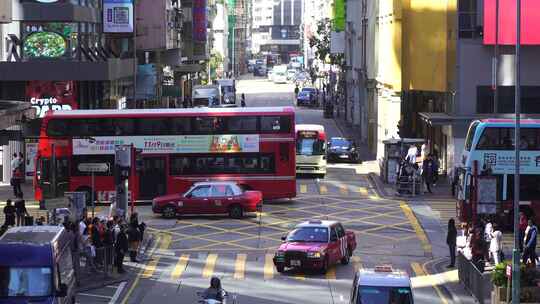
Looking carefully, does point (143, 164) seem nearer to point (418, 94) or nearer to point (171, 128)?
point (171, 128)

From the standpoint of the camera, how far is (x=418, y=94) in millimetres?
70250

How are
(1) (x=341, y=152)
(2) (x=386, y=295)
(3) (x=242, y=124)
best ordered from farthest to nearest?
(1) (x=341, y=152) → (3) (x=242, y=124) → (2) (x=386, y=295)

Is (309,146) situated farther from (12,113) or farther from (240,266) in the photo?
(12,113)

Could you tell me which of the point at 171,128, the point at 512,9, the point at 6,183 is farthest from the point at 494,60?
the point at 6,183

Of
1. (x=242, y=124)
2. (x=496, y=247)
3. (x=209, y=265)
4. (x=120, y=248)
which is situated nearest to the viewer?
(x=496, y=247)

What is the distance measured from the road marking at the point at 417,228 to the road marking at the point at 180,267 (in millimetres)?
7541

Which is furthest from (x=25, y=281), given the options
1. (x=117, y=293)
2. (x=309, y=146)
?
(x=309, y=146)

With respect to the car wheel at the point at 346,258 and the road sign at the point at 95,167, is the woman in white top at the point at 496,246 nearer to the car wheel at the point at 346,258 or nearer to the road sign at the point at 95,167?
the car wheel at the point at 346,258

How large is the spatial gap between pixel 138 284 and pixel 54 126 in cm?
1629

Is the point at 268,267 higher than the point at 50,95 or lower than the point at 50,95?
lower

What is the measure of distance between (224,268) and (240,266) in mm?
609

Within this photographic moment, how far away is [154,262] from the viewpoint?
34.7 m

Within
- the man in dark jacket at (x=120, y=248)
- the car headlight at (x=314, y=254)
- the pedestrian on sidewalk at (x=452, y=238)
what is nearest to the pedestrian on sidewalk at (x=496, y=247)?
the pedestrian on sidewalk at (x=452, y=238)

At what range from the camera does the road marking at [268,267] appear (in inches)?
1270
